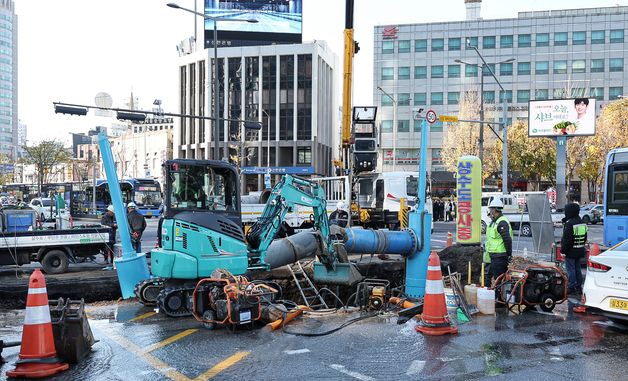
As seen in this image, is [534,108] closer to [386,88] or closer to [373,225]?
[373,225]

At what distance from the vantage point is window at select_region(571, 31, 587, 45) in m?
60.8

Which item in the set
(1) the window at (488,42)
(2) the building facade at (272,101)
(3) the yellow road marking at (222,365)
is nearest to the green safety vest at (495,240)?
(3) the yellow road marking at (222,365)

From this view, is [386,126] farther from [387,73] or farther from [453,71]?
[453,71]

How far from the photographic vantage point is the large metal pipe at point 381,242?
1085cm

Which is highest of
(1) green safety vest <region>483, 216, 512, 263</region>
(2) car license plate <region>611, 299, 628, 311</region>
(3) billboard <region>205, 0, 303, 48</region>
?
(3) billboard <region>205, 0, 303, 48</region>

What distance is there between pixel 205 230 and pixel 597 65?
6180cm

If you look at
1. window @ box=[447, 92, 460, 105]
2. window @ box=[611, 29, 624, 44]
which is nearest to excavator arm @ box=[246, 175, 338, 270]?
window @ box=[447, 92, 460, 105]

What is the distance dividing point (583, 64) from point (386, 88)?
21024 mm

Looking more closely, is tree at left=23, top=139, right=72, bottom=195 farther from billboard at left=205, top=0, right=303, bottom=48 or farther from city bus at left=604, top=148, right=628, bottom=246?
city bus at left=604, top=148, right=628, bottom=246

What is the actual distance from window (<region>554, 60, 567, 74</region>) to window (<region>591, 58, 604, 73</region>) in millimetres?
2805

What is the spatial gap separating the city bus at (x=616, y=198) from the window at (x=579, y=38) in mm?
48846

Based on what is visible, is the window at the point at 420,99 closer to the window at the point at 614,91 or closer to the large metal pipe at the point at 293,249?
the window at the point at 614,91

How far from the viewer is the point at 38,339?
6.20 metres

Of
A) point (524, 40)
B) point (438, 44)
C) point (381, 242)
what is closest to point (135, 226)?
point (381, 242)
